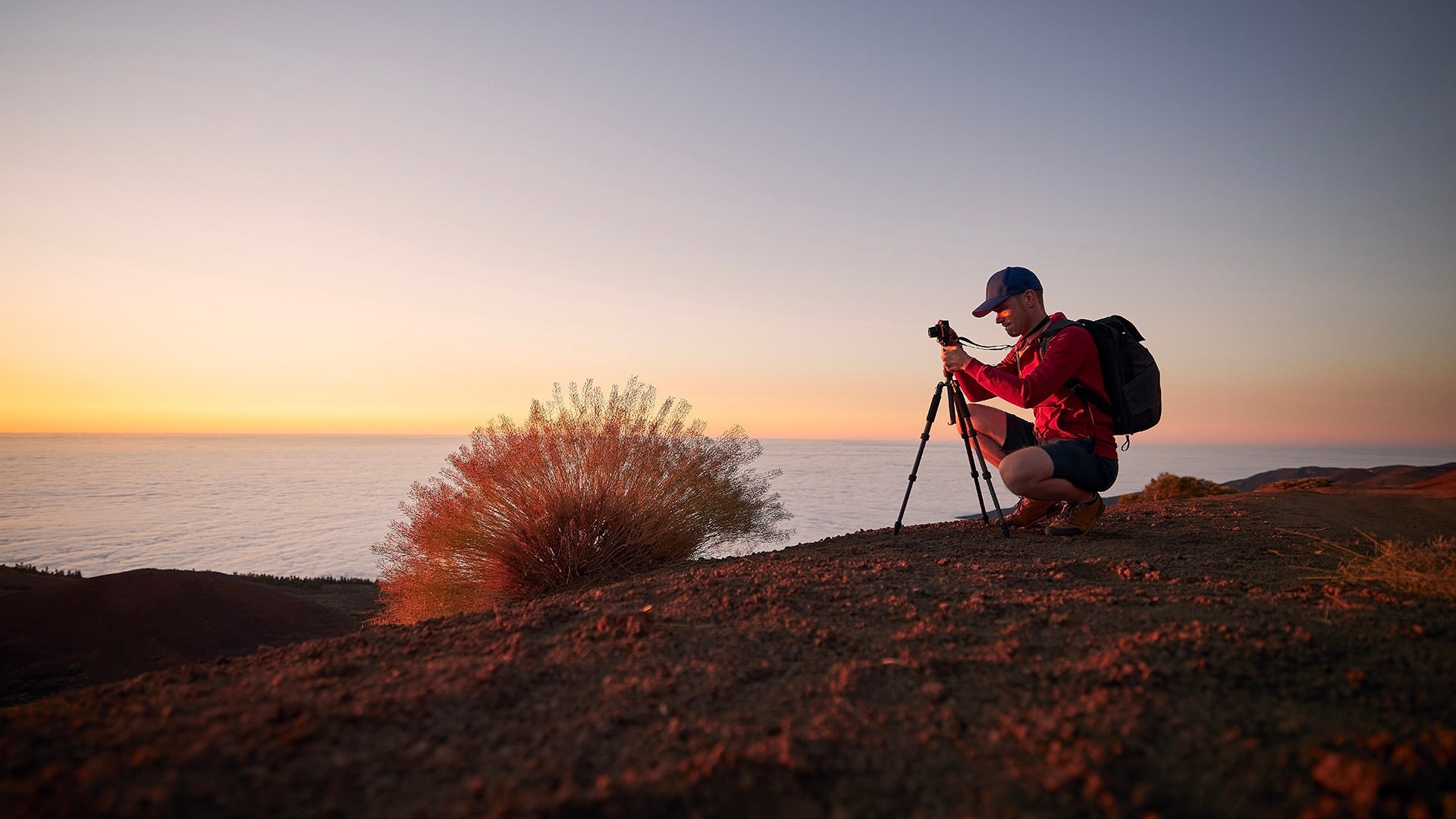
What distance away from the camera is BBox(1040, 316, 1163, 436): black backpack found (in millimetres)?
4352

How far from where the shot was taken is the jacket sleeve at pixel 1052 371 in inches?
165

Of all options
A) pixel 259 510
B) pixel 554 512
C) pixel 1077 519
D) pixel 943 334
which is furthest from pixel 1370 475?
pixel 259 510

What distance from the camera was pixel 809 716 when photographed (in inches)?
65.4

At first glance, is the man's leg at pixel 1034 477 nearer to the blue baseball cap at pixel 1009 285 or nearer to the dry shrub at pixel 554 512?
the blue baseball cap at pixel 1009 285

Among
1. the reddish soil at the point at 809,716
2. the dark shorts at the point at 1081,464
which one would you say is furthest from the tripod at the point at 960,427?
the reddish soil at the point at 809,716

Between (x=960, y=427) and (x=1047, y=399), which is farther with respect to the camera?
(x=960, y=427)

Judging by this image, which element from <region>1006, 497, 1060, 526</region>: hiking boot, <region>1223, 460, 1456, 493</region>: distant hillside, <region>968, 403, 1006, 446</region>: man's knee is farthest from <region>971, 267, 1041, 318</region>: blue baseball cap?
<region>1223, 460, 1456, 493</region>: distant hillside

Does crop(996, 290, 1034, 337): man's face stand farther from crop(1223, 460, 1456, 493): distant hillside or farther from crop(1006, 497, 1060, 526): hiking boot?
crop(1223, 460, 1456, 493): distant hillside

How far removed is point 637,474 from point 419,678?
3887mm

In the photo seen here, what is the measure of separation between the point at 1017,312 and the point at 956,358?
0.55 metres

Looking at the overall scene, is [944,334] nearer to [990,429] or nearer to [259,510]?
[990,429]

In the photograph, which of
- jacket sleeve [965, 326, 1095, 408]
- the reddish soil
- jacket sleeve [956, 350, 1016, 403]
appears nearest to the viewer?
the reddish soil

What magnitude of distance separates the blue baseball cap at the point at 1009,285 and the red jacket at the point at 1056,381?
30 centimetres

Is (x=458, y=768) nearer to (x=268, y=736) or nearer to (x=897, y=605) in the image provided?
(x=268, y=736)
